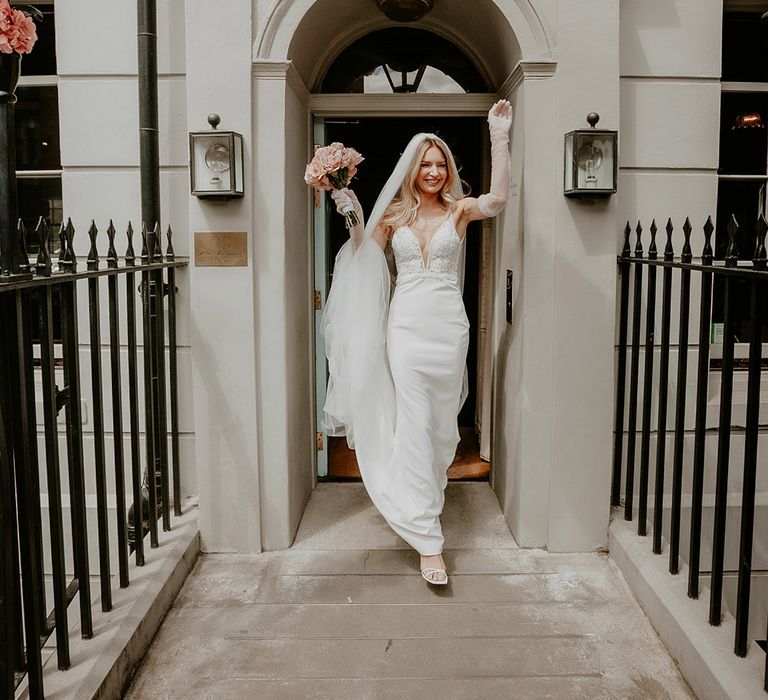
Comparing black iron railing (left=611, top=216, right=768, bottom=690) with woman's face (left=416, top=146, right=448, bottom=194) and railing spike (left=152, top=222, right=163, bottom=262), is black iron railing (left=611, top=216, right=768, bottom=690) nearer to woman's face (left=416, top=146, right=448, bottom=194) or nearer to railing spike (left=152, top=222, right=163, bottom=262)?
woman's face (left=416, top=146, right=448, bottom=194)

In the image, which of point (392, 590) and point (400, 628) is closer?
point (400, 628)

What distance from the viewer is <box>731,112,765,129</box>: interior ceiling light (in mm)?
4258

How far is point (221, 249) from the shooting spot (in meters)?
3.54

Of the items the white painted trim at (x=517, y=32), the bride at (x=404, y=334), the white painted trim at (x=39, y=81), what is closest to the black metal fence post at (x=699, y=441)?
the bride at (x=404, y=334)

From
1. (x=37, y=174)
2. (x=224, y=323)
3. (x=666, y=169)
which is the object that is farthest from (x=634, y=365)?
(x=37, y=174)

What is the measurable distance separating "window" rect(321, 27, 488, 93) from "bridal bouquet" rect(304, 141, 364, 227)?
1.30 metres

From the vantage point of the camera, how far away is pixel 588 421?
11.8ft

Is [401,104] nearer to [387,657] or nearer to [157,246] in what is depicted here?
[157,246]

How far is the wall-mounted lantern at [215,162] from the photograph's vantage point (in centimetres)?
341

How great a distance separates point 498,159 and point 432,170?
0.39 m

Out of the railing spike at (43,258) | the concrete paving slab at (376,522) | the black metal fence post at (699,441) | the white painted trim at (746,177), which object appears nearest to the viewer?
the railing spike at (43,258)

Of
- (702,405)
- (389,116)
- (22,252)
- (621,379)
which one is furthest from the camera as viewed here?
(389,116)

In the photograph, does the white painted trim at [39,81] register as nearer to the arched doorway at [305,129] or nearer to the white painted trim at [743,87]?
the arched doorway at [305,129]

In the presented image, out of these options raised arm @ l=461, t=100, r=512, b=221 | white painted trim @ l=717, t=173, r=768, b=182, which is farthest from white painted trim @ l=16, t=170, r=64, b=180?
white painted trim @ l=717, t=173, r=768, b=182
